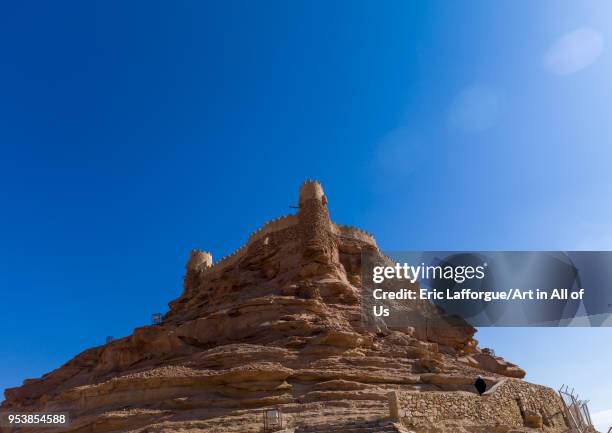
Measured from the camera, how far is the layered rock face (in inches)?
827

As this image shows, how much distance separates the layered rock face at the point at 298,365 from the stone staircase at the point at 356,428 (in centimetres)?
37

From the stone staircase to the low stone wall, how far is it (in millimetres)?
1133

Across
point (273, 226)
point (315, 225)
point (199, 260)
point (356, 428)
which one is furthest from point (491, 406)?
point (199, 260)

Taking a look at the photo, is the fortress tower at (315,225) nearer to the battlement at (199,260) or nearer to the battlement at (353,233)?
the battlement at (353,233)

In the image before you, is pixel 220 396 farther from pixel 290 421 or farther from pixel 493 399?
pixel 493 399

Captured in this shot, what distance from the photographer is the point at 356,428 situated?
17.3m

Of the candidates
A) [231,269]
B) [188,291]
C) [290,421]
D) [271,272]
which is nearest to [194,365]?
[290,421]

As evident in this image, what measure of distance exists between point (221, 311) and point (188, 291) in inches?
595

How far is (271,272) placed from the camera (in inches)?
1484

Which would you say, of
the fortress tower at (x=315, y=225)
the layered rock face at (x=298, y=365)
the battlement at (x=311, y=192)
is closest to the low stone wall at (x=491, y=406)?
the layered rock face at (x=298, y=365)

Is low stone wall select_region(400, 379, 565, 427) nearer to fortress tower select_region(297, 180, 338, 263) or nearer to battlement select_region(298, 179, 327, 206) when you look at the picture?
fortress tower select_region(297, 180, 338, 263)

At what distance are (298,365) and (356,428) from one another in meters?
8.37

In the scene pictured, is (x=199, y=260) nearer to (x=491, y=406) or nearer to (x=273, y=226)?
(x=273, y=226)

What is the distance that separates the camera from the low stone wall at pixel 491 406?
1844cm
